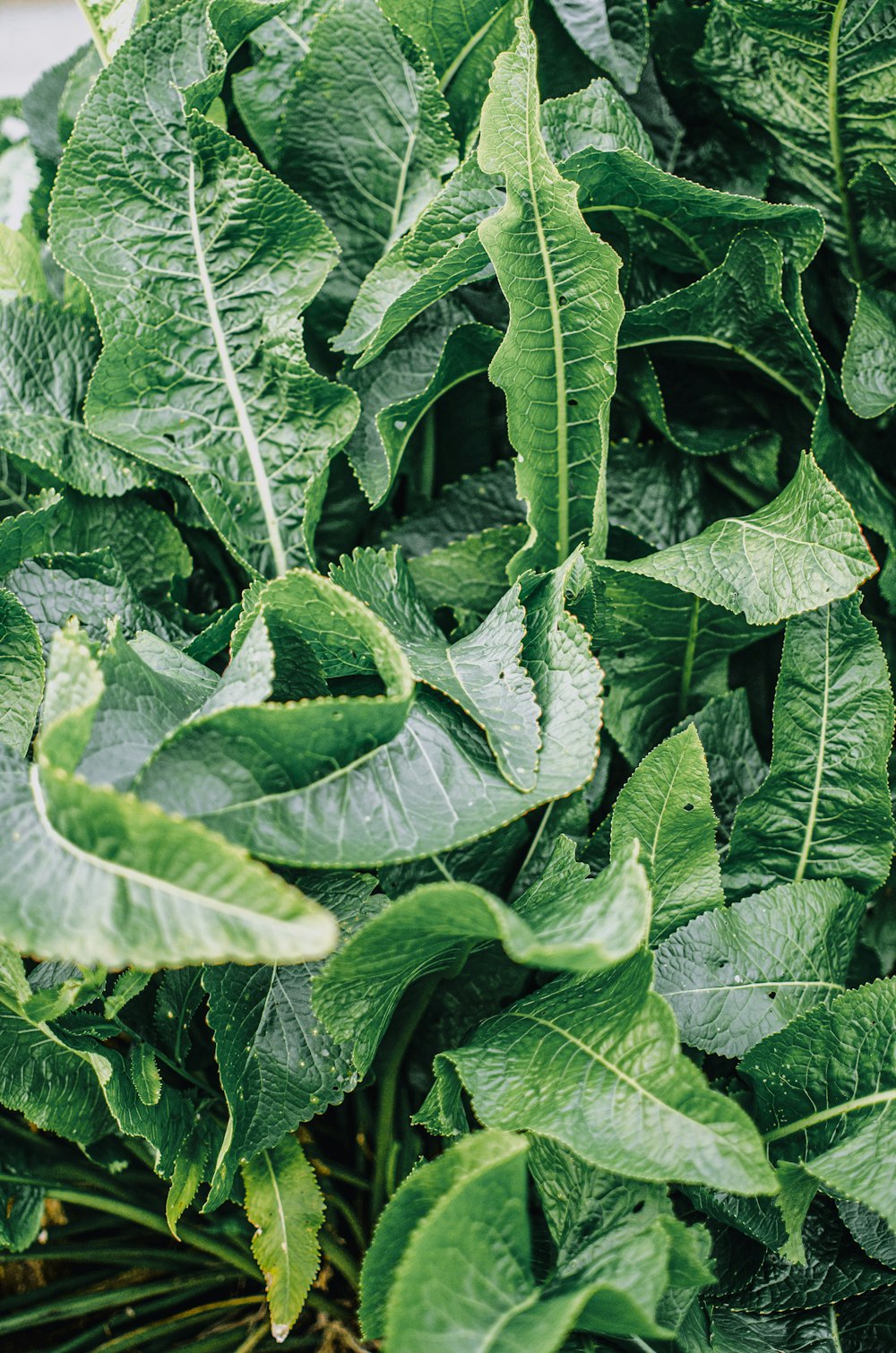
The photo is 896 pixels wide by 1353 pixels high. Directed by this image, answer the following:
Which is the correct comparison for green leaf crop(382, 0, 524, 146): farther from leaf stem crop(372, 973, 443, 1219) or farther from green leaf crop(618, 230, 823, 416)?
leaf stem crop(372, 973, 443, 1219)

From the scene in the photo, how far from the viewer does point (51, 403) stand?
58 centimetres

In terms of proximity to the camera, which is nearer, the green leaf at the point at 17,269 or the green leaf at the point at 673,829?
the green leaf at the point at 673,829

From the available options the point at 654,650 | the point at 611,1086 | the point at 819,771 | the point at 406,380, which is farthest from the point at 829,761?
the point at 406,380

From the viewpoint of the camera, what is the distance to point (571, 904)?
1.36 ft

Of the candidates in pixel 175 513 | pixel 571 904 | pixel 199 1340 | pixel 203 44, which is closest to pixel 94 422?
pixel 175 513

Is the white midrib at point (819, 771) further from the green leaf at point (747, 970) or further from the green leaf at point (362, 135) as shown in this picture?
the green leaf at point (362, 135)

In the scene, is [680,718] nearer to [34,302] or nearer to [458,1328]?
[458,1328]

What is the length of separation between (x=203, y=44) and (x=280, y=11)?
7 centimetres

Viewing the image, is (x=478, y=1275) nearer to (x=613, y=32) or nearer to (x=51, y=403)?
(x=51, y=403)

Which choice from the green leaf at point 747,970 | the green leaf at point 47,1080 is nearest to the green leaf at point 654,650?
the green leaf at point 747,970

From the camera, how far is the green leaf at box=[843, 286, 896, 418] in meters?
0.55

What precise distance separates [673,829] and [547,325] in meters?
0.25

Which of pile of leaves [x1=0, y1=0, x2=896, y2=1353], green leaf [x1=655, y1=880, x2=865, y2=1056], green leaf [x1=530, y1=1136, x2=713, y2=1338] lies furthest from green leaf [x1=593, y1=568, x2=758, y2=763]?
green leaf [x1=530, y1=1136, x2=713, y2=1338]

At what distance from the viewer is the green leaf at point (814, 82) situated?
54cm
